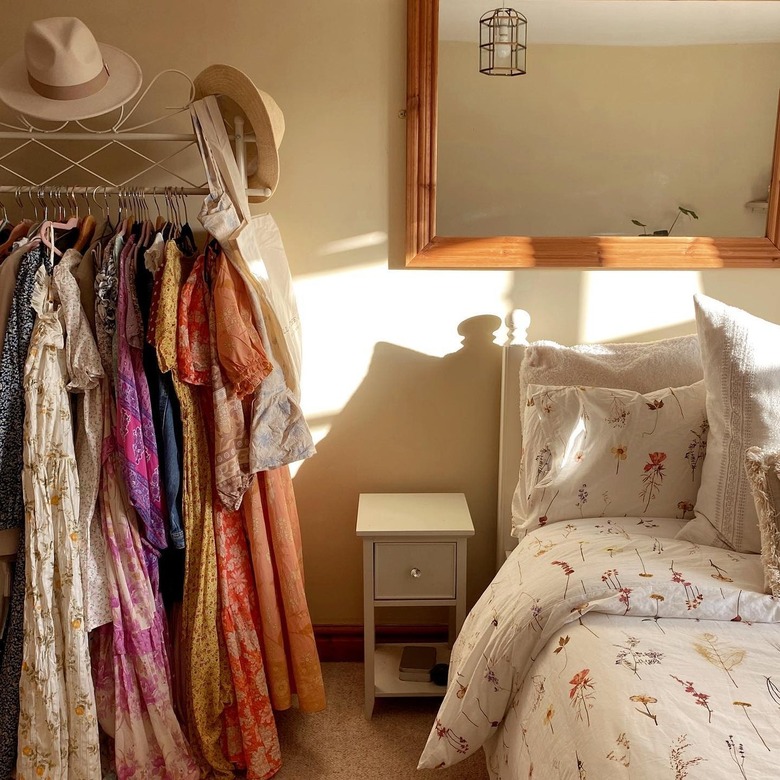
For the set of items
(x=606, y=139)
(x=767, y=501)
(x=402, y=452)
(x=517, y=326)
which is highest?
(x=606, y=139)

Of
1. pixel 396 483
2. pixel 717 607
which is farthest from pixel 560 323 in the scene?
pixel 717 607

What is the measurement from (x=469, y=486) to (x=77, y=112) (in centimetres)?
147

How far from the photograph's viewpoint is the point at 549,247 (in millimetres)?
2217

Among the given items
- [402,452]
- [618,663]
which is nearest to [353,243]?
[402,452]

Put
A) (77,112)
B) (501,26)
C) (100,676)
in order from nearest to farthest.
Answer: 1. (77,112)
2. (100,676)
3. (501,26)

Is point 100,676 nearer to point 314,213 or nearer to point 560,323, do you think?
point 314,213

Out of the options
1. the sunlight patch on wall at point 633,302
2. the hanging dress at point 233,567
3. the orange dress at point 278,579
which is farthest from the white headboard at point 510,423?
the hanging dress at point 233,567

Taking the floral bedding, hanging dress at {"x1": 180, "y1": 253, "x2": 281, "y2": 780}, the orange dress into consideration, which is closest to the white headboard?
the floral bedding

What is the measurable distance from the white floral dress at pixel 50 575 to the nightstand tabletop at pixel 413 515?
721mm

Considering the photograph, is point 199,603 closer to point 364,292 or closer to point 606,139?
point 364,292

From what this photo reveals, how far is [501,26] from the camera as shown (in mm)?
2102

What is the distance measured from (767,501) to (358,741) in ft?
4.04

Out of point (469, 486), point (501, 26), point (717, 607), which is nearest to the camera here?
point (717, 607)

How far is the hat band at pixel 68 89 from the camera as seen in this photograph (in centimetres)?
173
